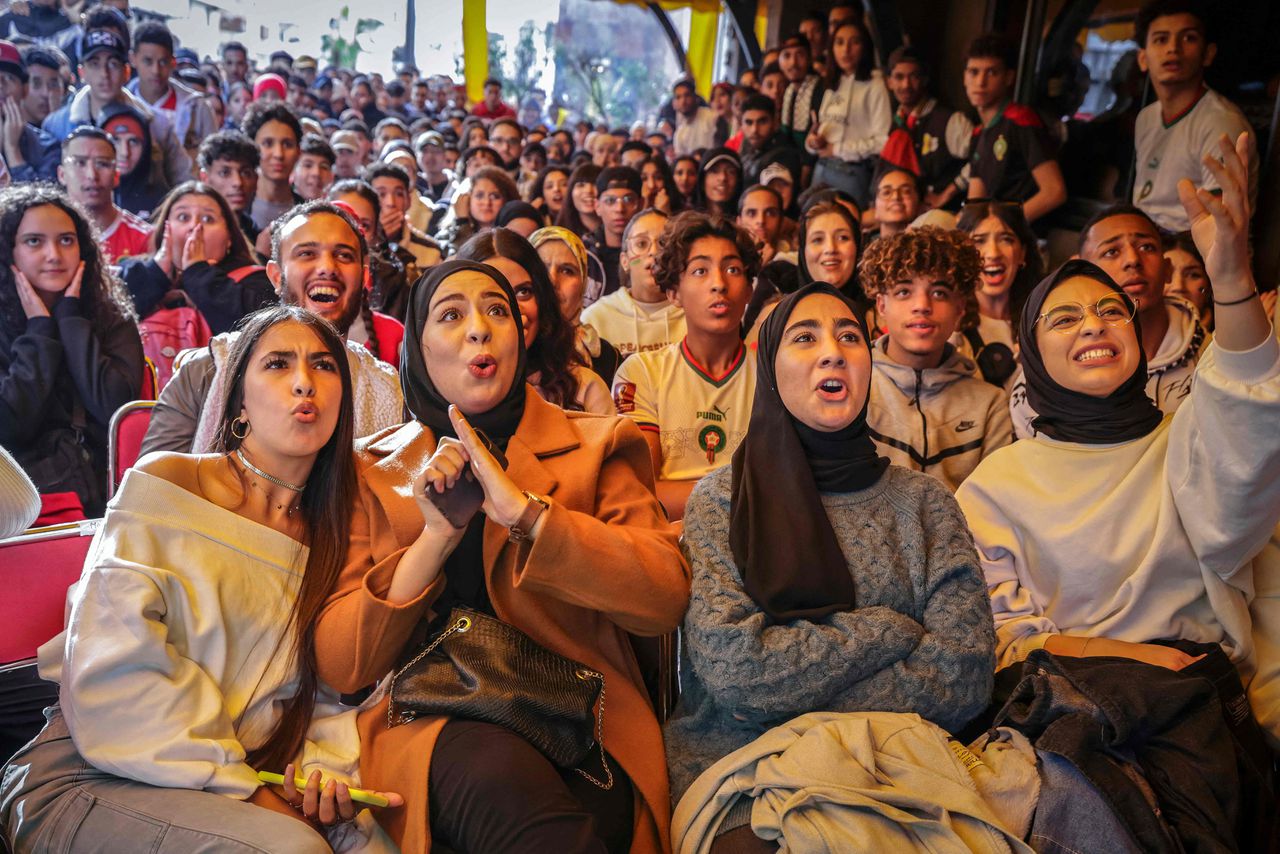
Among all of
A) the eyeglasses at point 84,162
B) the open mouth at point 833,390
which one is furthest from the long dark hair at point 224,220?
the open mouth at point 833,390

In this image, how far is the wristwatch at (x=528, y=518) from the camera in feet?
6.29

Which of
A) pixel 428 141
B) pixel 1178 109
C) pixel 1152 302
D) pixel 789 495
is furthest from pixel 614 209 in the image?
pixel 428 141

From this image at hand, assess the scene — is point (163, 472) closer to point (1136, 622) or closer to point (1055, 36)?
point (1136, 622)

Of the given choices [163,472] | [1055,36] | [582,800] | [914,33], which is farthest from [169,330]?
[914,33]

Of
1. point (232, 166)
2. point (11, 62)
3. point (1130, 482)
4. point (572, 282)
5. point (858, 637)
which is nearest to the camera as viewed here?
point (858, 637)

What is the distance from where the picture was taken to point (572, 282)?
4.04 metres

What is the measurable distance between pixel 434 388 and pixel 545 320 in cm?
94

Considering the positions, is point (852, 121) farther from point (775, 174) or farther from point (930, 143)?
point (930, 143)

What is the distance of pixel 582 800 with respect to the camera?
1.93 metres

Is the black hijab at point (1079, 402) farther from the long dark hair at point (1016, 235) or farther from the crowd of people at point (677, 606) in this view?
the long dark hair at point (1016, 235)

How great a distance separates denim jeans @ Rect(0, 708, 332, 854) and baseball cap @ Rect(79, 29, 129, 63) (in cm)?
568

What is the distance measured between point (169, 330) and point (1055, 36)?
573cm

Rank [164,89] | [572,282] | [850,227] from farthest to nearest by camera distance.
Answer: [164,89] → [850,227] → [572,282]

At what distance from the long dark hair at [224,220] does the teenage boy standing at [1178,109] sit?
4061mm
